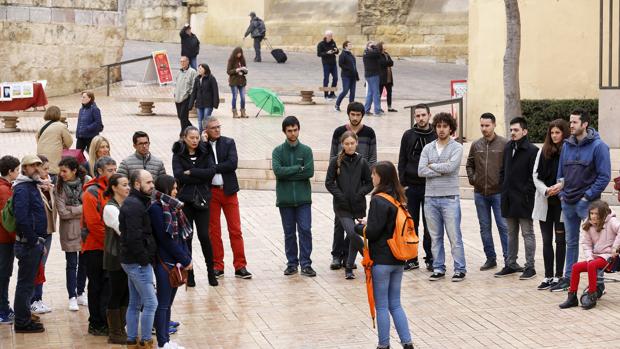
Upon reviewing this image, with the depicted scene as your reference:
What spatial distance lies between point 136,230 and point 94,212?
1.02m

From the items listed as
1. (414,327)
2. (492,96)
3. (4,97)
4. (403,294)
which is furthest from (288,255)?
(4,97)

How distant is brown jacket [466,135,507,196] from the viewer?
42.6ft

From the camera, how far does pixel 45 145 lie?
50.4ft

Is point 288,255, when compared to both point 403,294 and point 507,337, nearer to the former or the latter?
point 403,294

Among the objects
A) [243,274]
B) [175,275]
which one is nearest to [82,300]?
[243,274]

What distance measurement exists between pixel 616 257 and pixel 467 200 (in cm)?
642

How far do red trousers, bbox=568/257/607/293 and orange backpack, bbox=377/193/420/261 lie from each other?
2260 mm

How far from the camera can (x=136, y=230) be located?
9.80 metres

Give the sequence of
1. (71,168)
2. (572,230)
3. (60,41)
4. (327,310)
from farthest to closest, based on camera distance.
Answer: (60,41)
(572,230)
(327,310)
(71,168)

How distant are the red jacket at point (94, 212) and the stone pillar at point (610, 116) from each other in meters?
10.7

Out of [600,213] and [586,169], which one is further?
[586,169]

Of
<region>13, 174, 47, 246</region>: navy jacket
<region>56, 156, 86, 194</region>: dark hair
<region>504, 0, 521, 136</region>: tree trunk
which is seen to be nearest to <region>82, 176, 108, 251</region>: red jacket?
<region>13, 174, 47, 246</region>: navy jacket

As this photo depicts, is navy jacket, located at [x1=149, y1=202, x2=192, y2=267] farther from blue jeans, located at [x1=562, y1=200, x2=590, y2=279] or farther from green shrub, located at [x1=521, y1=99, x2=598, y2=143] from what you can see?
green shrub, located at [x1=521, y1=99, x2=598, y2=143]

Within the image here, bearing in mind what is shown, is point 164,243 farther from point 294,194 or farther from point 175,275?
point 294,194
